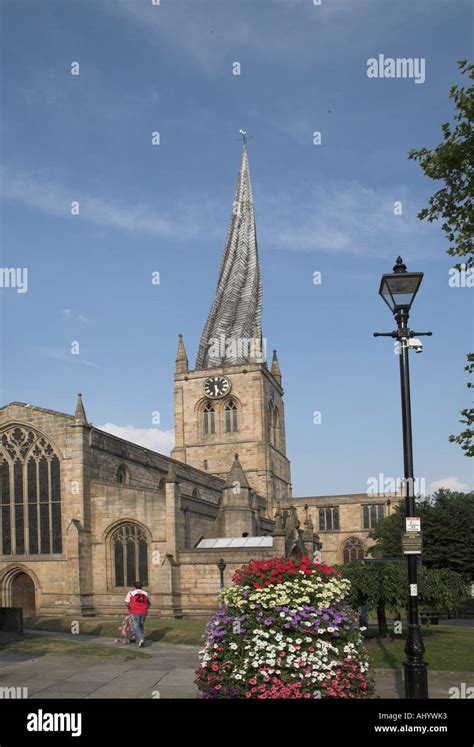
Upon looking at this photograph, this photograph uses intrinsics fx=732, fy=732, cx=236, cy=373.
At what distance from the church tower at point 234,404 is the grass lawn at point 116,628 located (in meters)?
37.0

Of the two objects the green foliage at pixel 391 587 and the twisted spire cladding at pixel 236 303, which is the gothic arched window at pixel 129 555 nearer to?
the green foliage at pixel 391 587

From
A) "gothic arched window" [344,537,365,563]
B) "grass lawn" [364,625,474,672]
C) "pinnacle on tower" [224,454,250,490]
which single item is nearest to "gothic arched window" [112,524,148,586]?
"grass lawn" [364,625,474,672]

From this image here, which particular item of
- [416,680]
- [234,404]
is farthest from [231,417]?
[416,680]

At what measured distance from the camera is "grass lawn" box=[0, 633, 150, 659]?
17891mm

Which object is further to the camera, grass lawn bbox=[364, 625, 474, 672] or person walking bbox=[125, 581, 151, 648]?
person walking bbox=[125, 581, 151, 648]

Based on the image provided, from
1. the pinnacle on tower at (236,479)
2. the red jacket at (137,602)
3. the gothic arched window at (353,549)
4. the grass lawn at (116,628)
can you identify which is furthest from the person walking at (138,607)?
the gothic arched window at (353,549)

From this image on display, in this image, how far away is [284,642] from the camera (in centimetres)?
976

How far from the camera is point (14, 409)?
127 ft

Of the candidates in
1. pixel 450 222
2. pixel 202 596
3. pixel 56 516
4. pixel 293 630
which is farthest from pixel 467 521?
pixel 293 630

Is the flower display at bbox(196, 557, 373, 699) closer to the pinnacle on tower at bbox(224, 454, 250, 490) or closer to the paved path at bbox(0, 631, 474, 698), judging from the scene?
the paved path at bbox(0, 631, 474, 698)

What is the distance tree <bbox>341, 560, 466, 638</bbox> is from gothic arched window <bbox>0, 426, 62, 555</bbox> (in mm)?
19917

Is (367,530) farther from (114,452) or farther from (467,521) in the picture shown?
(114,452)

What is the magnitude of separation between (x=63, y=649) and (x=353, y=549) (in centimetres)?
6186

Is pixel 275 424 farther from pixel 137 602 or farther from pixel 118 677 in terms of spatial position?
pixel 118 677
